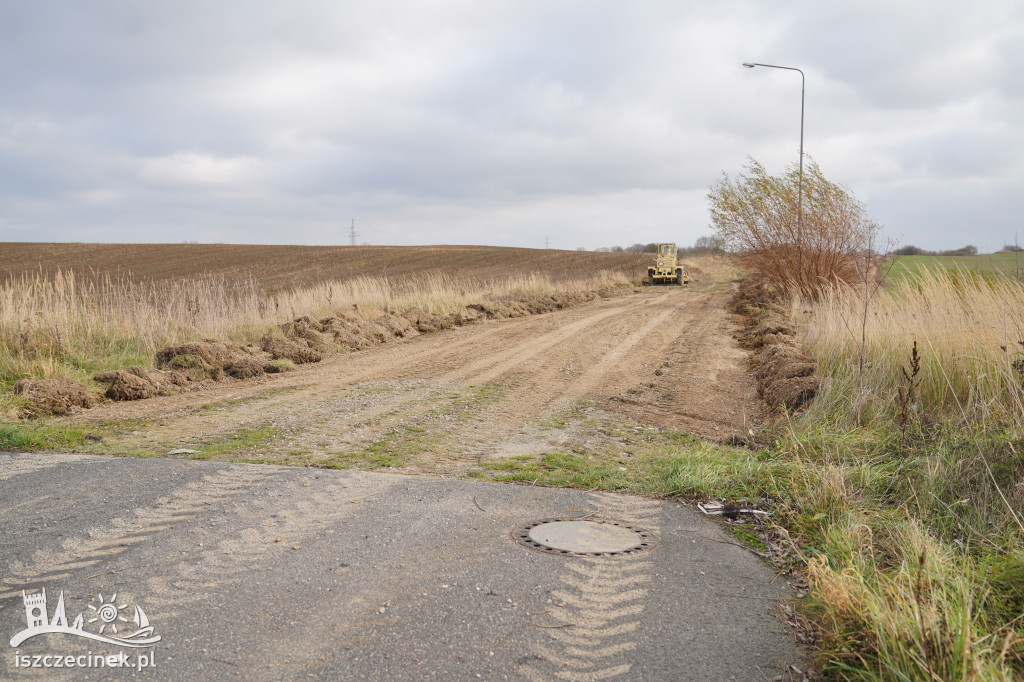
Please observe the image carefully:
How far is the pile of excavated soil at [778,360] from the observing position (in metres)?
9.31

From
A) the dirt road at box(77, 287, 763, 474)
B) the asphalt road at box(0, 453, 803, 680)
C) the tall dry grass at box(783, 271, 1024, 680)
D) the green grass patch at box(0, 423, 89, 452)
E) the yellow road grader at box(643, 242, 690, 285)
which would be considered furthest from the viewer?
the yellow road grader at box(643, 242, 690, 285)

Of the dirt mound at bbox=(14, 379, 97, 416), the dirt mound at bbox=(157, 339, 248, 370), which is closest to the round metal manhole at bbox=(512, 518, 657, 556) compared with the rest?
the dirt mound at bbox=(14, 379, 97, 416)

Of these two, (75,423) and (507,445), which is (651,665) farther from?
(75,423)

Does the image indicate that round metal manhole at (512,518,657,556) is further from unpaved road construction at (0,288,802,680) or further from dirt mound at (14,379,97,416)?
dirt mound at (14,379,97,416)

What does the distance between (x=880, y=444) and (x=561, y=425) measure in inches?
137

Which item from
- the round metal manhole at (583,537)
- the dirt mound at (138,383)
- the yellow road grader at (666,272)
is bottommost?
the round metal manhole at (583,537)

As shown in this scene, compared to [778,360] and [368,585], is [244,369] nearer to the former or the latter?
[368,585]

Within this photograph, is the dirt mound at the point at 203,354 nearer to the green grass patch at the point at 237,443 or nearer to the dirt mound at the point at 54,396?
the dirt mound at the point at 54,396

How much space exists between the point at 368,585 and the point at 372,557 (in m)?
0.40

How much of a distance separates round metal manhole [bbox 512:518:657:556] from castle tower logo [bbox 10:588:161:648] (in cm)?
227

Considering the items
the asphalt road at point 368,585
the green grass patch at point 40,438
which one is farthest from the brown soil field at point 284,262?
the asphalt road at point 368,585

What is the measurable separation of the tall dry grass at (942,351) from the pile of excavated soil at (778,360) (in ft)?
1.16

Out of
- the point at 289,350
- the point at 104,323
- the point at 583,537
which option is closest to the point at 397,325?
the point at 289,350

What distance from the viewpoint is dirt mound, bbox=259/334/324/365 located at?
43.2ft
